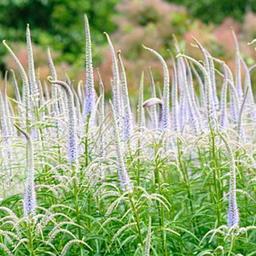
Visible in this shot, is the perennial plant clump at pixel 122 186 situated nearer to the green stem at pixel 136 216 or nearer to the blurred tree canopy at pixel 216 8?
the green stem at pixel 136 216

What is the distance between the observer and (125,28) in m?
13.6

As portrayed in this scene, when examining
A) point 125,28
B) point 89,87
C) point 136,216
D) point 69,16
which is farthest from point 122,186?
point 69,16

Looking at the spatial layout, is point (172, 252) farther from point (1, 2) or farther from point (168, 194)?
point (1, 2)

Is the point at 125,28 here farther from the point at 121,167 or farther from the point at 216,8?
the point at 121,167

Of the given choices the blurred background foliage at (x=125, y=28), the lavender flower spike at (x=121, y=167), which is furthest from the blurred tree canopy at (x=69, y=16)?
the lavender flower spike at (x=121, y=167)

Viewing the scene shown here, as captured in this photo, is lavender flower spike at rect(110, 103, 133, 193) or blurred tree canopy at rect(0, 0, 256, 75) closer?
lavender flower spike at rect(110, 103, 133, 193)

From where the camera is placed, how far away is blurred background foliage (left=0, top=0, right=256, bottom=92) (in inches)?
477

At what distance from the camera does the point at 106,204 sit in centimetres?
388

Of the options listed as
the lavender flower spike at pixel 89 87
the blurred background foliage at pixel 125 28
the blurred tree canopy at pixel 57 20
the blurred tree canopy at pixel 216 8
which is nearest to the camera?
the lavender flower spike at pixel 89 87

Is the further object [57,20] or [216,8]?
[216,8]

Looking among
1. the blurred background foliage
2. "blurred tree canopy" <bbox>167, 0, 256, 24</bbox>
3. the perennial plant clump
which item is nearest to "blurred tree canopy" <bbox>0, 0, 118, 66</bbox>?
the blurred background foliage

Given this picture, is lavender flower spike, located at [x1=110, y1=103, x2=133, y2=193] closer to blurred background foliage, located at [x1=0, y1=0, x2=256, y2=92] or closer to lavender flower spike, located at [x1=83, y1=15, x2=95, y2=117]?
lavender flower spike, located at [x1=83, y1=15, x2=95, y2=117]

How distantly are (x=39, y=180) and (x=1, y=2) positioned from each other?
1251cm

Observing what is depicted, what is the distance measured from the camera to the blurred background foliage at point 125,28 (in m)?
12.1
